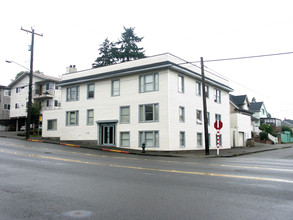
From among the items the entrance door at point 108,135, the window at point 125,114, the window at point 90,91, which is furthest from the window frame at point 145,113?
the window at point 90,91

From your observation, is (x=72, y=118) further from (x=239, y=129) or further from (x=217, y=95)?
(x=239, y=129)

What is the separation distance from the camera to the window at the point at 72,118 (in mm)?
31839

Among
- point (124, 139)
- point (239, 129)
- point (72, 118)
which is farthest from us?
point (239, 129)

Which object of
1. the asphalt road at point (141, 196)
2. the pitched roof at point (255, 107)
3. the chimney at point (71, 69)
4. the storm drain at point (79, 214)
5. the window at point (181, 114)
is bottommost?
the storm drain at point (79, 214)

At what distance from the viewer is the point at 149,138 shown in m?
26.3

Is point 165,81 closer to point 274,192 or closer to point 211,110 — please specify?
point 211,110

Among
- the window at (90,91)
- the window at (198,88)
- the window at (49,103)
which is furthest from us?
the window at (49,103)

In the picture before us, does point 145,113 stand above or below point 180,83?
below

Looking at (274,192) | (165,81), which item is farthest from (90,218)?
(165,81)

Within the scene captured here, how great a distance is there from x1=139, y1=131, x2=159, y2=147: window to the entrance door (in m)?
3.42

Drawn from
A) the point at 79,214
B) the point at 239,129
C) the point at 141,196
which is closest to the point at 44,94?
the point at 239,129

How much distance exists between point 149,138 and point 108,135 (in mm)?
4950

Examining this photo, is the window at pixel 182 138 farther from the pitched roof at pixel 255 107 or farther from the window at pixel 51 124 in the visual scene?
the pitched roof at pixel 255 107

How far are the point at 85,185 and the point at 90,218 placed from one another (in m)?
3.04
